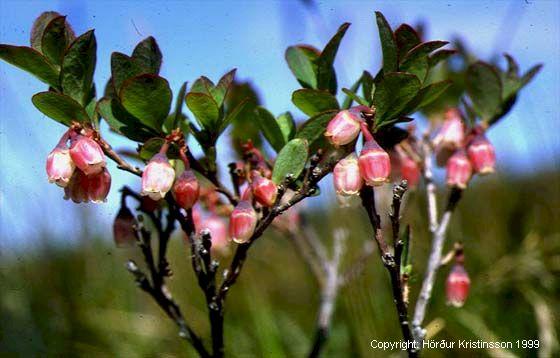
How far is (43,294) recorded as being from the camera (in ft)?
6.32

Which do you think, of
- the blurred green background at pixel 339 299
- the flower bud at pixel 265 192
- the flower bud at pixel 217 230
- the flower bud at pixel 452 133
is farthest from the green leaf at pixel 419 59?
the blurred green background at pixel 339 299

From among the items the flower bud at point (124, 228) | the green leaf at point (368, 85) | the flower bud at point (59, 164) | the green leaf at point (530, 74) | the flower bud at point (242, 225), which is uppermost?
the green leaf at point (368, 85)

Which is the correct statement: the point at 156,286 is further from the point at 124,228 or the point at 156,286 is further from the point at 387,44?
the point at 387,44

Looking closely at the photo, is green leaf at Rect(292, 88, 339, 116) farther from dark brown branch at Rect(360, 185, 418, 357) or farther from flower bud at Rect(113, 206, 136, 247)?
flower bud at Rect(113, 206, 136, 247)

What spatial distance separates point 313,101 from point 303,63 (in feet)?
0.36

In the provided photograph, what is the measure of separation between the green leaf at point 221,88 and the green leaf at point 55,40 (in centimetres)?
19

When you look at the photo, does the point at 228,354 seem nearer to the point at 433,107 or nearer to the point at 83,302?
the point at 83,302

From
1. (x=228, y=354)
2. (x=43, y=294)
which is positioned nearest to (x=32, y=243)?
(x=43, y=294)

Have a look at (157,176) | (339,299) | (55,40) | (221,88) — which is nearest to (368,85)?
(221,88)

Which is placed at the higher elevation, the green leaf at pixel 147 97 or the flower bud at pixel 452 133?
the green leaf at pixel 147 97

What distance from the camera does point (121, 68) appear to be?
75cm

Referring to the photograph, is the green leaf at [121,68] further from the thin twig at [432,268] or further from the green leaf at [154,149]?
the thin twig at [432,268]

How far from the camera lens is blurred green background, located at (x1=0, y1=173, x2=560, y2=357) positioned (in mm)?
1525

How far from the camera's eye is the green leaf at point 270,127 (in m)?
0.83
